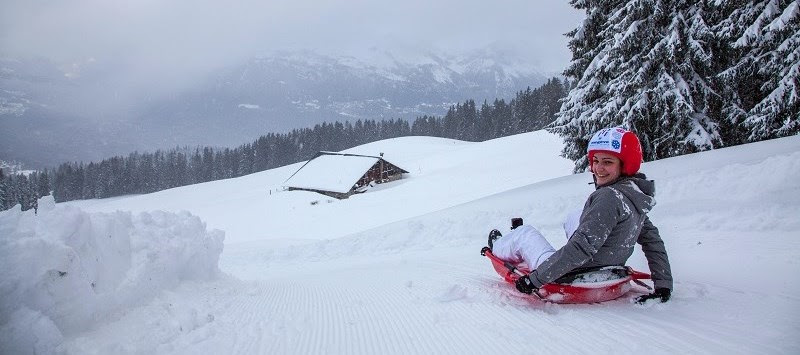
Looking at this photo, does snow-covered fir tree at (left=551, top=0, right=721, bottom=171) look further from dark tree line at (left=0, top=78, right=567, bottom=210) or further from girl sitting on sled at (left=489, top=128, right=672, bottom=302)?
dark tree line at (left=0, top=78, right=567, bottom=210)

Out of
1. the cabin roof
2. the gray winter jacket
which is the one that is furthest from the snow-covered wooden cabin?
the gray winter jacket

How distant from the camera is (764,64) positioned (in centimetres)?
1125

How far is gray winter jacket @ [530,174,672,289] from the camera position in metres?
3.28

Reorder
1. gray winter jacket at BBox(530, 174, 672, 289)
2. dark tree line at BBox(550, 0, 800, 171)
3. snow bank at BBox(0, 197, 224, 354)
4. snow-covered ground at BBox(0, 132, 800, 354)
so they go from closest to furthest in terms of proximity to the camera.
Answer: snow bank at BBox(0, 197, 224, 354), snow-covered ground at BBox(0, 132, 800, 354), gray winter jacket at BBox(530, 174, 672, 289), dark tree line at BBox(550, 0, 800, 171)

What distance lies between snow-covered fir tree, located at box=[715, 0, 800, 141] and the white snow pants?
10.7 metres

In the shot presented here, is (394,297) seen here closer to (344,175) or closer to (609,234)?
(609,234)

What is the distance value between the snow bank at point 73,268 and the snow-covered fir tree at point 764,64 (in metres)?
14.1

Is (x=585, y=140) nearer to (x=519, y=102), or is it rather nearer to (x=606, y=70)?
(x=606, y=70)

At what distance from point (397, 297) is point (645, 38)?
1247 cm

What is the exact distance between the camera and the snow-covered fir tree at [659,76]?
11750 mm

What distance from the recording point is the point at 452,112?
339 feet

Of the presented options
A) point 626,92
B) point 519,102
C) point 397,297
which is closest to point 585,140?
point 626,92

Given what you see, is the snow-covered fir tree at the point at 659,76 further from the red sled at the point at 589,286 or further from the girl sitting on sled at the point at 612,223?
the red sled at the point at 589,286

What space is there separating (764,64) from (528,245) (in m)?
12.0
